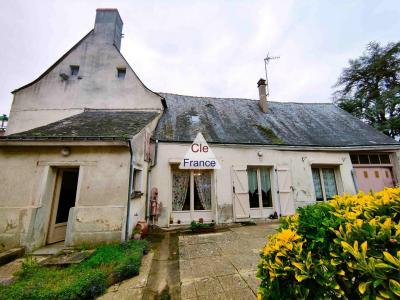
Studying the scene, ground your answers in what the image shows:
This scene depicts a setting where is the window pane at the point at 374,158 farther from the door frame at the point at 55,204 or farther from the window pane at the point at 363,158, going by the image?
the door frame at the point at 55,204

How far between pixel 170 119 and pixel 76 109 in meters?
3.95

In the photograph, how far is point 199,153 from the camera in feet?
18.7

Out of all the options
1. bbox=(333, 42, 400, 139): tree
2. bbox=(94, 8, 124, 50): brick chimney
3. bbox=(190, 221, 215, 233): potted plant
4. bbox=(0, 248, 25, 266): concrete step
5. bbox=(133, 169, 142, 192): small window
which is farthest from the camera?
bbox=(333, 42, 400, 139): tree

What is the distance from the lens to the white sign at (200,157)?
5551mm

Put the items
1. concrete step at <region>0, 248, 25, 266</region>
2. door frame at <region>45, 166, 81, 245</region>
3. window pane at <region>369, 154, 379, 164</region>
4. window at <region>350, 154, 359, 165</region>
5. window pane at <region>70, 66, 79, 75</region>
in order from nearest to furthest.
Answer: concrete step at <region>0, 248, 25, 266</region> < door frame at <region>45, 166, 81, 245</region> < window pane at <region>70, 66, 79, 75</region> < window at <region>350, 154, 359, 165</region> < window pane at <region>369, 154, 379, 164</region>

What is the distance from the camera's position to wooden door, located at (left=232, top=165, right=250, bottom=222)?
6.60 m

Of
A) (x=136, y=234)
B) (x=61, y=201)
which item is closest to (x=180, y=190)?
(x=136, y=234)

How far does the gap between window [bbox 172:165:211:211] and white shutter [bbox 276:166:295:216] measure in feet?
9.41

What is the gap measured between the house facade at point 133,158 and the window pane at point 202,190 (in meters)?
0.04

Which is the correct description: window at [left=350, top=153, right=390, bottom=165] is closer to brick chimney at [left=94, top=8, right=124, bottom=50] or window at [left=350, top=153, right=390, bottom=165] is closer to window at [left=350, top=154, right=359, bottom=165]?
window at [left=350, top=154, right=359, bottom=165]

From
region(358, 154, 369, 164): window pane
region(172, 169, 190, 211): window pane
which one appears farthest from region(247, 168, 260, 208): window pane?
region(358, 154, 369, 164): window pane

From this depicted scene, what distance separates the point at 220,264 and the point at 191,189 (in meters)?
3.51

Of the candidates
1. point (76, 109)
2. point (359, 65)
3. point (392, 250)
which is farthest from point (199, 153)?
point (359, 65)

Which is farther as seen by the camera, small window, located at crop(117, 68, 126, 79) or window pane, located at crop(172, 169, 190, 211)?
small window, located at crop(117, 68, 126, 79)
